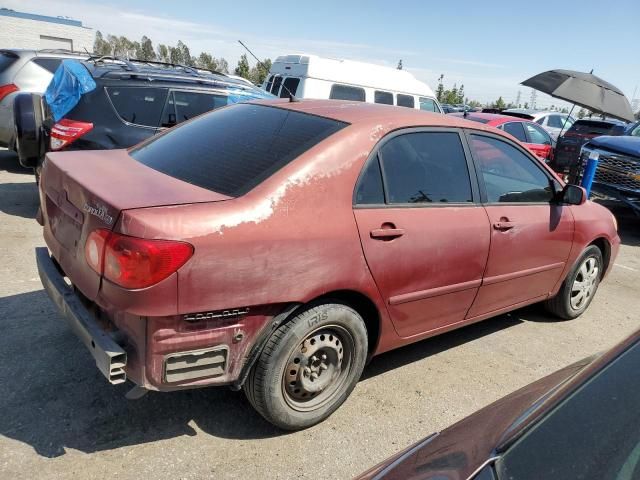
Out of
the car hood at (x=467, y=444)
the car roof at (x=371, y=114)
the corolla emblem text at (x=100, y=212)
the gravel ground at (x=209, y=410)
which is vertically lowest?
the gravel ground at (x=209, y=410)

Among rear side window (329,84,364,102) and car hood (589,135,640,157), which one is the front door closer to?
car hood (589,135,640,157)

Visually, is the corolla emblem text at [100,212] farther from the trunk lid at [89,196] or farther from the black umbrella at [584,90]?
the black umbrella at [584,90]

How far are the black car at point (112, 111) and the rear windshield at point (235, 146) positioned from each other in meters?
2.57

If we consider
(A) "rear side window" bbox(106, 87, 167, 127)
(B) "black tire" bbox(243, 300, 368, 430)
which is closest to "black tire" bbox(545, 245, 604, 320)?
(B) "black tire" bbox(243, 300, 368, 430)

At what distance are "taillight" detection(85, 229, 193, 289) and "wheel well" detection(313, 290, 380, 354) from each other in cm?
78

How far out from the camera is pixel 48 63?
832 cm

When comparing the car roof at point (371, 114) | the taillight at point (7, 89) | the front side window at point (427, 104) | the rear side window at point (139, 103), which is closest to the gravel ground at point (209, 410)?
the car roof at point (371, 114)

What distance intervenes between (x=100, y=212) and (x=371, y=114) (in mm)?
1608

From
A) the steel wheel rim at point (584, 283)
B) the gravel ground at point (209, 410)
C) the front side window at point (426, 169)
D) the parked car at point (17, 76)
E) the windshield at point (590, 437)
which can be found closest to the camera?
the windshield at point (590, 437)

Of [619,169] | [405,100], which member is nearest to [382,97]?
[405,100]

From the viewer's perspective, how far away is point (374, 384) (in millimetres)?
3334

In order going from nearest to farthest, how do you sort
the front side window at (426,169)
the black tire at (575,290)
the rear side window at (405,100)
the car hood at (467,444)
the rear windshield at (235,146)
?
the car hood at (467,444), the rear windshield at (235,146), the front side window at (426,169), the black tire at (575,290), the rear side window at (405,100)

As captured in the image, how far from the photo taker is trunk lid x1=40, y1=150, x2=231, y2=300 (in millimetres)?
2318

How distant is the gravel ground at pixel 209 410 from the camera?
2488 millimetres
